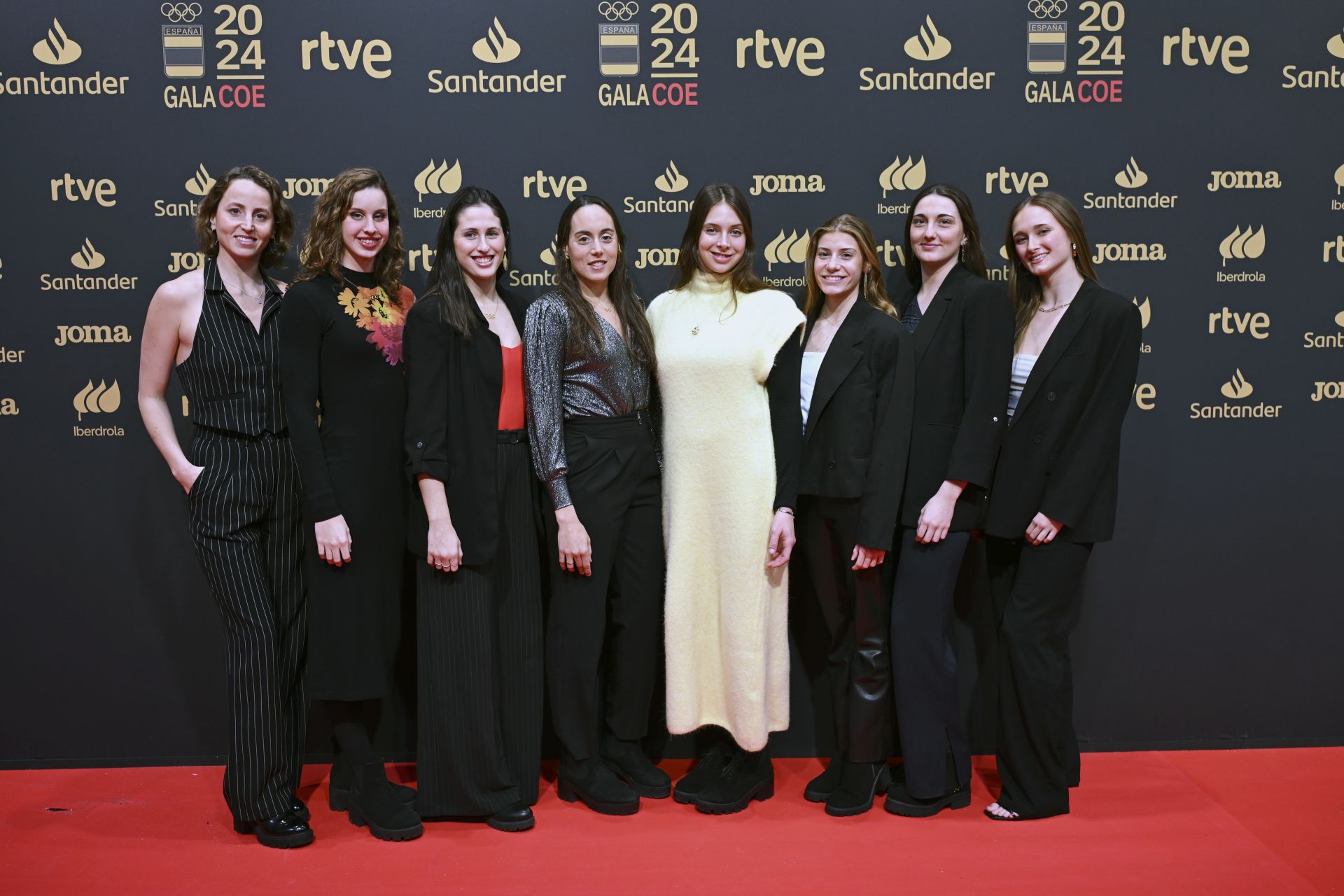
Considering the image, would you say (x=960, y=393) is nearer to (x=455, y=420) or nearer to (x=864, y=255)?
(x=864, y=255)

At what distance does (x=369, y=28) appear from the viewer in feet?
11.9

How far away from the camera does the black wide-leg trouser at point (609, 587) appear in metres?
3.21

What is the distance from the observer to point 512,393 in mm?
3174

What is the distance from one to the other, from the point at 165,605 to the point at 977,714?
122 inches

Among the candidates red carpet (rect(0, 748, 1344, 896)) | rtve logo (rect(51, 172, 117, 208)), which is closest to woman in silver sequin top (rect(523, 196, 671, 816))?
red carpet (rect(0, 748, 1344, 896))

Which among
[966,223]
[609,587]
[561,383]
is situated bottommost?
[609,587]

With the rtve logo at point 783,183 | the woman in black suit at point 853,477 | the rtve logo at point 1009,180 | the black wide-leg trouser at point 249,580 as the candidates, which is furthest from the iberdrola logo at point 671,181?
the black wide-leg trouser at point 249,580

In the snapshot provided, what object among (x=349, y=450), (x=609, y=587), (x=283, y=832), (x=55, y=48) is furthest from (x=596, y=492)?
(x=55, y=48)

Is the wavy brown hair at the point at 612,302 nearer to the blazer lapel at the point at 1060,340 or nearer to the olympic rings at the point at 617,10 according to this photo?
the olympic rings at the point at 617,10

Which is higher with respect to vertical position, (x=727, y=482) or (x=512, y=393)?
(x=512, y=393)

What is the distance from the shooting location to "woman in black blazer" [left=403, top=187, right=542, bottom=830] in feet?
9.94

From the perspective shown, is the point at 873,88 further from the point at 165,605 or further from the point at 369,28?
the point at 165,605

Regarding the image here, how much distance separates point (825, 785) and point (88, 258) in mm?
3229

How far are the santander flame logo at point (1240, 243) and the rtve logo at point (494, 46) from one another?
2715 millimetres
